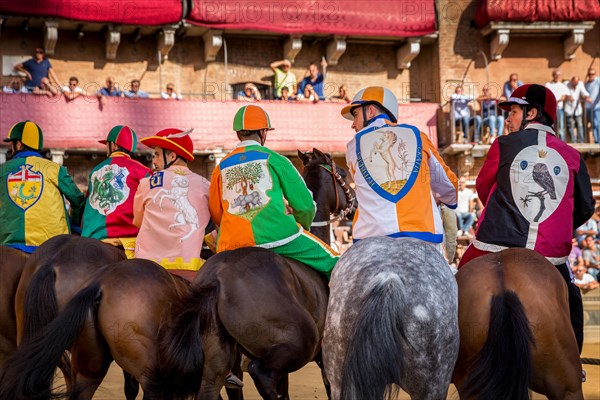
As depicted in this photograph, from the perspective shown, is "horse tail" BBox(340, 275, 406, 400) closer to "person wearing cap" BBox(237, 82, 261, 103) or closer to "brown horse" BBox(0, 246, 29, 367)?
"brown horse" BBox(0, 246, 29, 367)

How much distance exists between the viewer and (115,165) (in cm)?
974

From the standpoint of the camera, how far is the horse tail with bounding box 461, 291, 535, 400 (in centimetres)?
613

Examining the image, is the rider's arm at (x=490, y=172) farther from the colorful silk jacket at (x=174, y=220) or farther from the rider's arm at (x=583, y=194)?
the colorful silk jacket at (x=174, y=220)

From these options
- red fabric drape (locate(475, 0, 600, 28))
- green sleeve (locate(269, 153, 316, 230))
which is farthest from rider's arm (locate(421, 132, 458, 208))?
red fabric drape (locate(475, 0, 600, 28))

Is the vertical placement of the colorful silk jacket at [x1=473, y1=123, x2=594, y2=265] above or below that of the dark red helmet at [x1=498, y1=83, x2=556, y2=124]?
below

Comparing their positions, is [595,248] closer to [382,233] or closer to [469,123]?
[469,123]

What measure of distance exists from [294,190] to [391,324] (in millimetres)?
2366

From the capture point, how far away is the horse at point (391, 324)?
18.9 feet

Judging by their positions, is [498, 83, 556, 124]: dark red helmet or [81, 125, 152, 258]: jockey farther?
[81, 125, 152, 258]: jockey

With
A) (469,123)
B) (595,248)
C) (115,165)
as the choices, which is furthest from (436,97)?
(115,165)

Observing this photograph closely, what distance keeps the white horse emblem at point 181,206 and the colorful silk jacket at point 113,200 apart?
1.00 m

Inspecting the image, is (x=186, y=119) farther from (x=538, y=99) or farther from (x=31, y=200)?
(x=538, y=99)

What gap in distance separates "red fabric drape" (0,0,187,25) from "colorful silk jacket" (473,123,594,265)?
715 inches

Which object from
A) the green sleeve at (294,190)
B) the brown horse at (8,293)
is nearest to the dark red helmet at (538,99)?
the green sleeve at (294,190)
